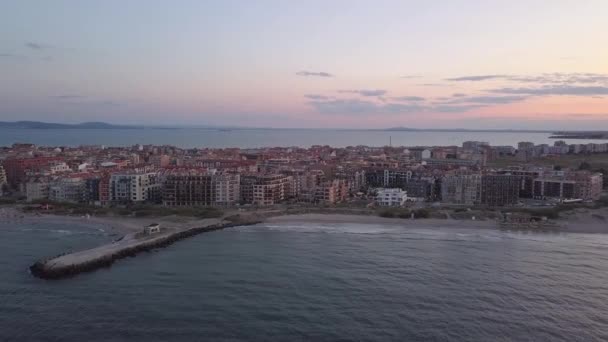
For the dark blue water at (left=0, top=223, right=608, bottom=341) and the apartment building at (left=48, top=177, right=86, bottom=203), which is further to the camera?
the apartment building at (left=48, top=177, right=86, bottom=203)

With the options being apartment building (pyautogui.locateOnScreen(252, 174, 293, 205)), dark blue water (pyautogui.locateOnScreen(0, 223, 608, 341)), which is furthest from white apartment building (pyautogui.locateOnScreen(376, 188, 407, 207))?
dark blue water (pyautogui.locateOnScreen(0, 223, 608, 341))

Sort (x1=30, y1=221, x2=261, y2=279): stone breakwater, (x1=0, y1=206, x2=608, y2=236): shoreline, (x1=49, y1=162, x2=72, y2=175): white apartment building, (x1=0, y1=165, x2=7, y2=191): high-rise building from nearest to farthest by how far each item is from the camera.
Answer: (x1=30, y1=221, x2=261, y2=279): stone breakwater → (x1=0, y1=206, x2=608, y2=236): shoreline → (x1=0, y1=165, x2=7, y2=191): high-rise building → (x1=49, y1=162, x2=72, y2=175): white apartment building

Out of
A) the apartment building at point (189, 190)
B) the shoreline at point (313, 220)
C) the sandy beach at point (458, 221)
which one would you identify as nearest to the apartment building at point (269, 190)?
the apartment building at point (189, 190)

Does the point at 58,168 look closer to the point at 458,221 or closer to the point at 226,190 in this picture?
the point at 226,190

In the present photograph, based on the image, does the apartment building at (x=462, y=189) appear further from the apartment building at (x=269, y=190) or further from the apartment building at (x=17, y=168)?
the apartment building at (x=17, y=168)

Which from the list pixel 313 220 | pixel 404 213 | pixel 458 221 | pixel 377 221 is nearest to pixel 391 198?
pixel 404 213

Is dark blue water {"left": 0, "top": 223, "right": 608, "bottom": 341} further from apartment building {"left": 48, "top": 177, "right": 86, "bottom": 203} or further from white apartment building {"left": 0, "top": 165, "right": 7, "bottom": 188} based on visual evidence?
white apartment building {"left": 0, "top": 165, "right": 7, "bottom": 188}
